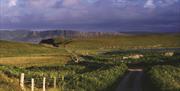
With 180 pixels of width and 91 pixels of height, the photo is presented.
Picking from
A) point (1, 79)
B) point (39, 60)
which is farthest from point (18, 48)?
point (1, 79)

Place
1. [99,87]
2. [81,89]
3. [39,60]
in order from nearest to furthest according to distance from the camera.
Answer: [81,89] < [99,87] < [39,60]

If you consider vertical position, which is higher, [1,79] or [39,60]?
[1,79]

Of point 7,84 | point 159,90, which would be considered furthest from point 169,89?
point 7,84

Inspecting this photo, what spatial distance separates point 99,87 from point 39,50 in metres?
117

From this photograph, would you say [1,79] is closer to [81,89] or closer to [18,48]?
[81,89]

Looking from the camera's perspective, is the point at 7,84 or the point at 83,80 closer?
the point at 7,84

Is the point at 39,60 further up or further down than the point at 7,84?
further down

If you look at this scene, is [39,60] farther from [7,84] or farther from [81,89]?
[7,84]

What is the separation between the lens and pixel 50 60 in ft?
349

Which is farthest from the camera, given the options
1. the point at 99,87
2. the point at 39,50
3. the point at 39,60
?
the point at 39,50

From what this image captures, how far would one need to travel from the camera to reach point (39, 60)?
106 metres

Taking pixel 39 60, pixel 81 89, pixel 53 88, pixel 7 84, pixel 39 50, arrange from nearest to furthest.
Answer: pixel 7 84 < pixel 53 88 < pixel 81 89 < pixel 39 60 < pixel 39 50

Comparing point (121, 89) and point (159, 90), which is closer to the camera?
point (159, 90)

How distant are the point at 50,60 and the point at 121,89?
66.1m
